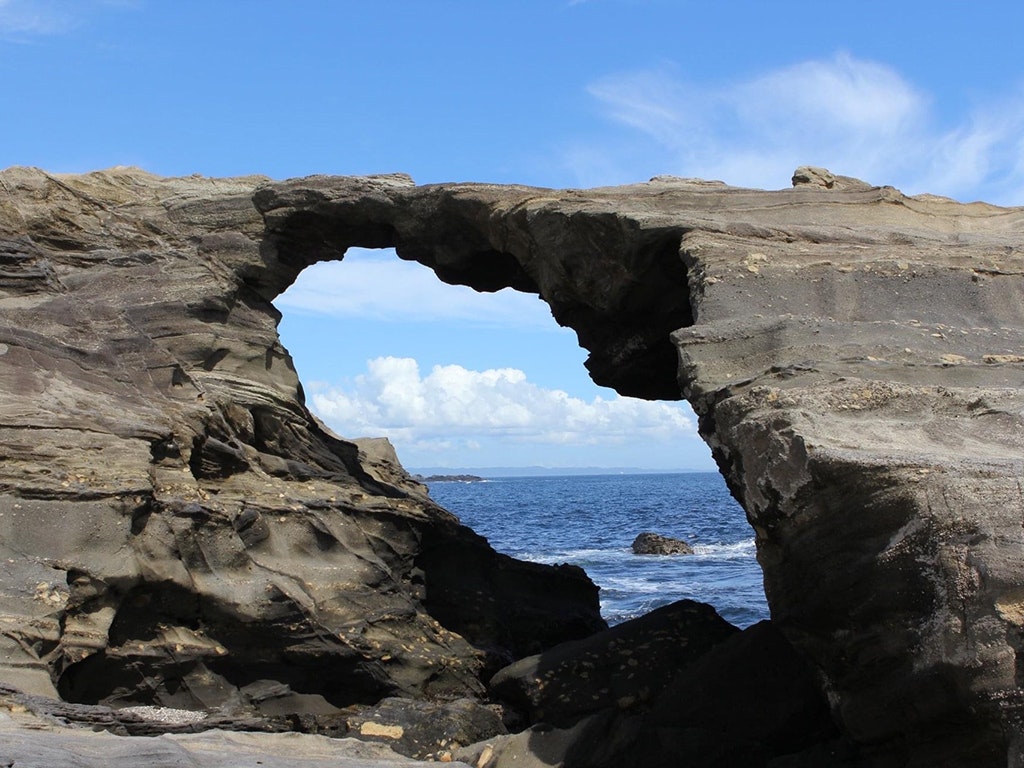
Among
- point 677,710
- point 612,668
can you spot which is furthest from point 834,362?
point 612,668

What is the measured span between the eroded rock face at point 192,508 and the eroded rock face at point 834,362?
57.5 inches

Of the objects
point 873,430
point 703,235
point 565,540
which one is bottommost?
point 565,540

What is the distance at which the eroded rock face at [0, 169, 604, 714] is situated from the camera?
9500mm

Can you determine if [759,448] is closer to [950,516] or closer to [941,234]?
[950,516]

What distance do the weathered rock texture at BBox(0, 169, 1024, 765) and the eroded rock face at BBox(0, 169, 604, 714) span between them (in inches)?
1.3

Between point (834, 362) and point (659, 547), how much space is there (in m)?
23.5

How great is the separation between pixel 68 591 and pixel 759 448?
548 centimetres

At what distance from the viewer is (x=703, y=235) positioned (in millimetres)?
10406

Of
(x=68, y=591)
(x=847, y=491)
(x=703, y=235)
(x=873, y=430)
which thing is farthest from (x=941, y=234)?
(x=68, y=591)

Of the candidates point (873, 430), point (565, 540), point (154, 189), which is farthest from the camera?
point (565, 540)

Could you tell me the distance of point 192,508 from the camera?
1039 centimetres

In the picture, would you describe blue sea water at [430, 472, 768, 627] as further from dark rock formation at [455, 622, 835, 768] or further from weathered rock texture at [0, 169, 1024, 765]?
dark rock formation at [455, 622, 835, 768]

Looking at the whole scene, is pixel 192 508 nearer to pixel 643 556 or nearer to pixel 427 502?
pixel 427 502

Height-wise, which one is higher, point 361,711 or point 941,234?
point 941,234
